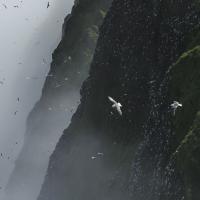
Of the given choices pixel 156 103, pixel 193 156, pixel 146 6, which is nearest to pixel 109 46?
pixel 146 6

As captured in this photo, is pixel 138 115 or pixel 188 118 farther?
pixel 138 115

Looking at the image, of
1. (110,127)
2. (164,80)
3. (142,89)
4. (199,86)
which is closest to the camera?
(199,86)

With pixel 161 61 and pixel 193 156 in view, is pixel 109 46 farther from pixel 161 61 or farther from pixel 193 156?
pixel 193 156

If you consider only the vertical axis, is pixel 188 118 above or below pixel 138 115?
above

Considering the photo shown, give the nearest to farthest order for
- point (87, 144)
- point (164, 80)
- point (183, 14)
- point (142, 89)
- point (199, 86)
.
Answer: point (199, 86)
point (164, 80)
point (183, 14)
point (142, 89)
point (87, 144)

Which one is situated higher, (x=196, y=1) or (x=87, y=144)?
(x=196, y=1)

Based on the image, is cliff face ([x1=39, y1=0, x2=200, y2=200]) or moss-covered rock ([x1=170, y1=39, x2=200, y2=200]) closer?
moss-covered rock ([x1=170, y1=39, x2=200, y2=200])

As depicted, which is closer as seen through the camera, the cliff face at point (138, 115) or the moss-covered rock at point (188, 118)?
the moss-covered rock at point (188, 118)

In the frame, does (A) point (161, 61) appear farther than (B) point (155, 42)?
No
